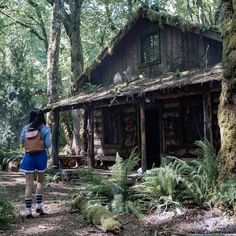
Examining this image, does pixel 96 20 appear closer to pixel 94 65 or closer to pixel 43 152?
pixel 94 65

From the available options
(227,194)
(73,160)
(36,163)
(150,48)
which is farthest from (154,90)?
(73,160)

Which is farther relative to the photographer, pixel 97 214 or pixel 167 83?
pixel 167 83

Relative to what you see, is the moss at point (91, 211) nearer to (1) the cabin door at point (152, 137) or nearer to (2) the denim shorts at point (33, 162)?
(2) the denim shorts at point (33, 162)

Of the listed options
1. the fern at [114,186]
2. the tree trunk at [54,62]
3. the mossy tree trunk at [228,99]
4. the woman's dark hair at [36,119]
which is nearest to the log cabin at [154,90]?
the tree trunk at [54,62]

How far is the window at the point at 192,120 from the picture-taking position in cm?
1388

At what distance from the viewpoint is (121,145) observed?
16781 millimetres

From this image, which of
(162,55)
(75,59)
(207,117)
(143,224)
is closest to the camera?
(143,224)

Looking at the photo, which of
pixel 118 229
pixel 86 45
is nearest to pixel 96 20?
pixel 86 45

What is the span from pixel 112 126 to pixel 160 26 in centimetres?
487

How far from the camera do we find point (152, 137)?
1683cm

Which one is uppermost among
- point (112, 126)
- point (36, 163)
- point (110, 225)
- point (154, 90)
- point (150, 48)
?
point (150, 48)

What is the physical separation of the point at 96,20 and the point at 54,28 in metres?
14.7

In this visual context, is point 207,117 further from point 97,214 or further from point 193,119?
point 97,214

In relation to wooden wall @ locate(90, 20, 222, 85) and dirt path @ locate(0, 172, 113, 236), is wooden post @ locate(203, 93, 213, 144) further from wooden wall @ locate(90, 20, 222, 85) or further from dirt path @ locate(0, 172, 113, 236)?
dirt path @ locate(0, 172, 113, 236)
